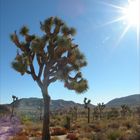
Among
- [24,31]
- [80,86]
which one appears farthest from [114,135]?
[24,31]

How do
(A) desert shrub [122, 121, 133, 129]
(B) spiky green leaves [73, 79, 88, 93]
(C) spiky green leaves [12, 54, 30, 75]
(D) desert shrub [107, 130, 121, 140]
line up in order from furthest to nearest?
(A) desert shrub [122, 121, 133, 129] < (B) spiky green leaves [73, 79, 88, 93] < (D) desert shrub [107, 130, 121, 140] < (C) spiky green leaves [12, 54, 30, 75]

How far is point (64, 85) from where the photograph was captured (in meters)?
17.6

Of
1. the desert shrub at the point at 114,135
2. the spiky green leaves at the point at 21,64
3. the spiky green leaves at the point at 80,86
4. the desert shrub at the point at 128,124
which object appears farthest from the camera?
the desert shrub at the point at 128,124

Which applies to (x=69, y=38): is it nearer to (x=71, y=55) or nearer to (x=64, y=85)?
(x=71, y=55)

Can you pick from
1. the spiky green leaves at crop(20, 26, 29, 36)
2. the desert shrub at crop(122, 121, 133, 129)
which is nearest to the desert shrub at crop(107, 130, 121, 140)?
the spiky green leaves at crop(20, 26, 29, 36)

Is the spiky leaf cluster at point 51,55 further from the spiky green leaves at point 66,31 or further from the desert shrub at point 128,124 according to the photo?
the desert shrub at point 128,124

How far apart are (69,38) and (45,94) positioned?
3.55m

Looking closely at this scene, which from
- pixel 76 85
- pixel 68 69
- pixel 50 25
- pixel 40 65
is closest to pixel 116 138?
pixel 76 85

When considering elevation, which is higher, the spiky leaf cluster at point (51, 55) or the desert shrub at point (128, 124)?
the spiky leaf cluster at point (51, 55)

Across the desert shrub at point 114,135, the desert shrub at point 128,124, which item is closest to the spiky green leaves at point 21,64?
the desert shrub at point 114,135

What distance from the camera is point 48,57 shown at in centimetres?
1652

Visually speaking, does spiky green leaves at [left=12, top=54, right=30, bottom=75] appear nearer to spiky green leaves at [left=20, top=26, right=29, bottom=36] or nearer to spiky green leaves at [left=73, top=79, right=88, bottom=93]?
spiky green leaves at [left=20, top=26, right=29, bottom=36]

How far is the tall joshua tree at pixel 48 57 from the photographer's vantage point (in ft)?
52.9

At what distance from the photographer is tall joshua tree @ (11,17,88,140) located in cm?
1611
